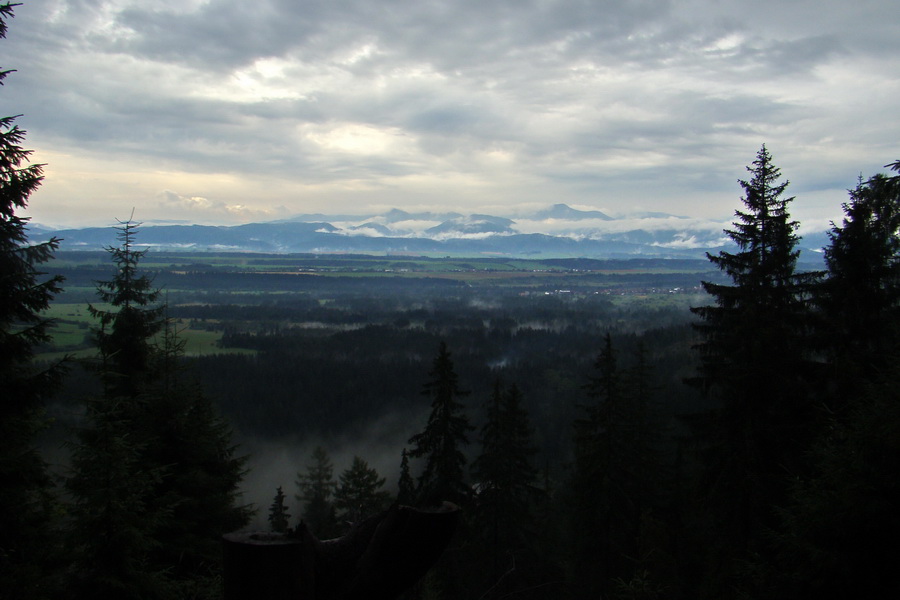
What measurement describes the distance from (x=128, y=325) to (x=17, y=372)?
25.0 feet

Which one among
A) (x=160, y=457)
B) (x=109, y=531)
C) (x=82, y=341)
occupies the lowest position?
(x=82, y=341)

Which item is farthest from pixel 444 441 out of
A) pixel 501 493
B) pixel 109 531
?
pixel 109 531

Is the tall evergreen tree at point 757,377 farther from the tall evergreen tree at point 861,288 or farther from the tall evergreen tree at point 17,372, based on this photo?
the tall evergreen tree at point 17,372

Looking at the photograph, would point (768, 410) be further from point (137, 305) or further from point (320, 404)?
point (320, 404)

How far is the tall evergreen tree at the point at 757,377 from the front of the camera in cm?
1289

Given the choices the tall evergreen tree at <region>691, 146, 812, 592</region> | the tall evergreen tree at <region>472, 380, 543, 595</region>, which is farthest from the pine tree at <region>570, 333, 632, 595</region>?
the tall evergreen tree at <region>691, 146, 812, 592</region>

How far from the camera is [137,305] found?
52.4 ft

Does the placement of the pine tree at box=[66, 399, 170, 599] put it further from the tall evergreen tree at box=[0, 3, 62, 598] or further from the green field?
the green field

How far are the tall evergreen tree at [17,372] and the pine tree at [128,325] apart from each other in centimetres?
552

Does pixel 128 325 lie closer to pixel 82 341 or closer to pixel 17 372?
pixel 17 372

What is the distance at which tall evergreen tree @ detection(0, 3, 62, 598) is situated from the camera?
7477 millimetres

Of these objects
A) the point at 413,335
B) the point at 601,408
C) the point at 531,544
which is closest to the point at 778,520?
the point at 601,408

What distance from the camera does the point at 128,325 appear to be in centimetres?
1497

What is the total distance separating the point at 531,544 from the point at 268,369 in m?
67.4
